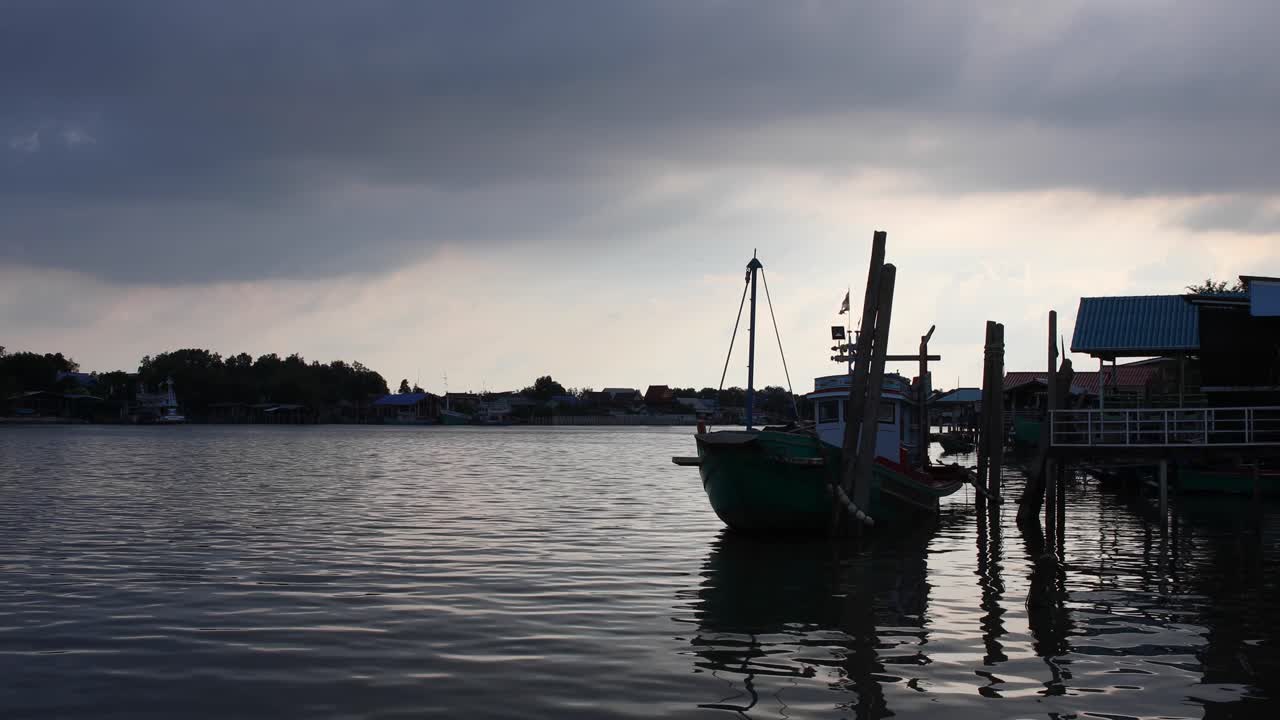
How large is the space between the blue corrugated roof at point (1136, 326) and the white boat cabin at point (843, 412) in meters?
12.7

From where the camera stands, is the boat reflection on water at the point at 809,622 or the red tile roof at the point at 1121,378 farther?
the red tile roof at the point at 1121,378

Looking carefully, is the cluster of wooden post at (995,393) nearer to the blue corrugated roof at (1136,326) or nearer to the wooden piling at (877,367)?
the wooden piling at (877,367)

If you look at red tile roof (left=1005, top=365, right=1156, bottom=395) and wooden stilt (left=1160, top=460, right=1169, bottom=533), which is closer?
wooden stilt (left=1160, top=460, right=1169, bottom=533)

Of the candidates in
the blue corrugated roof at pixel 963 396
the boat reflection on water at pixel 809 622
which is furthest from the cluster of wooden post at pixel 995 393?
the blue corrugated roof at pixel 963 396

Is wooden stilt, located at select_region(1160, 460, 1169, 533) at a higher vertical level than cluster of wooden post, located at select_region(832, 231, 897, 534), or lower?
lower

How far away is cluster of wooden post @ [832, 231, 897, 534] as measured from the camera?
2058 centimetres

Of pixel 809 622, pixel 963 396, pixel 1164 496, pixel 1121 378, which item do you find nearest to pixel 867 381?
pixel 809 622

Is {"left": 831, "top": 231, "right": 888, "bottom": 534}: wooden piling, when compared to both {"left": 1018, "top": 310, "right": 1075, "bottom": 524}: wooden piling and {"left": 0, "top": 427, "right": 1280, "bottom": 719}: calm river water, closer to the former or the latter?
{"left": 0, "top": 427, "right": 1280, "bottom": 719}: calm river water

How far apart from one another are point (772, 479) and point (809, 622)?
26.7ft

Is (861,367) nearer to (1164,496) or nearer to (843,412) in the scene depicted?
(843,412)

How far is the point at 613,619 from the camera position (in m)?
13.5

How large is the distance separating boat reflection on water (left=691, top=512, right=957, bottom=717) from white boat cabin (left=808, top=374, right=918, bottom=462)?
468 cm

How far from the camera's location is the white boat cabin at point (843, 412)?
84.8 feet

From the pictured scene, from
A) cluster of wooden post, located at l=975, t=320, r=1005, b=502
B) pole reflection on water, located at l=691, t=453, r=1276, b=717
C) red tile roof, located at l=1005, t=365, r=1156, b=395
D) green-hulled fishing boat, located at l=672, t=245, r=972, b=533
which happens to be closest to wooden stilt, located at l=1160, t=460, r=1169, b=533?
pole reflection on water, located at l=691, t=453, r=1276, b=717
